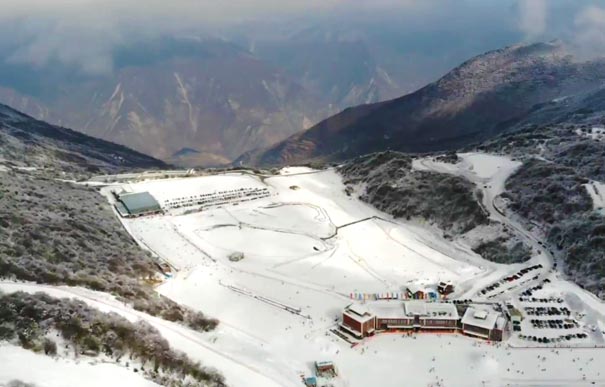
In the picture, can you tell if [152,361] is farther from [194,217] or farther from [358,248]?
[194,217]

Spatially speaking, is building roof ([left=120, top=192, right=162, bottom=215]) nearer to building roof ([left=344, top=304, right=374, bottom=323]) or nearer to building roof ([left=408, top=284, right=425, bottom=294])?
building roof ([left=344, top=304, right=374, bottom=323])

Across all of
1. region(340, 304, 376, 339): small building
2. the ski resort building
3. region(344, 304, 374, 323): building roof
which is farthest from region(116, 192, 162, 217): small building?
region(340, 304, 376, 339): small building

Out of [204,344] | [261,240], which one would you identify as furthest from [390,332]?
[261,240]

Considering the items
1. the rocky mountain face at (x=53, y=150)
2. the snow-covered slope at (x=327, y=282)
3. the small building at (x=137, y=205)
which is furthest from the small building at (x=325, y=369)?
the rocky mountain face at (x=53, y=150)

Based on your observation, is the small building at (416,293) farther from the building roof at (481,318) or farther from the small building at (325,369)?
the small building at (325,369)

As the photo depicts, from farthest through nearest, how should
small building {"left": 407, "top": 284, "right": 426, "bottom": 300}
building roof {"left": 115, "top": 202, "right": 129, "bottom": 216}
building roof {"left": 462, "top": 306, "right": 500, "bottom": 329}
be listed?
building roof {"left": 115, "top": 202, "right": 129, "bottom": 216}
small building {"left": 407, "top": 284, "right": 426, "bottom": 300}
building roof {"left": 462, "top": 306, "right": 500, "bottom": 329}

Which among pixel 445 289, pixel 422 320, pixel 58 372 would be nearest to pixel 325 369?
pixel 422 320

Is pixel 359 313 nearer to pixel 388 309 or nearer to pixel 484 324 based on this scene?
pixel 388 309
